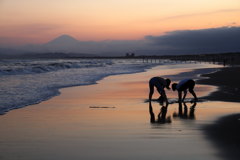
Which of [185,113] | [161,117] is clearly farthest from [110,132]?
[185,113]

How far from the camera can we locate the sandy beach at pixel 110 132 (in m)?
5.33

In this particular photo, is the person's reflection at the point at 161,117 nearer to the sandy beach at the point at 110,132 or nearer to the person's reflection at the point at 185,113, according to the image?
the sandy beach at the point at 110,132

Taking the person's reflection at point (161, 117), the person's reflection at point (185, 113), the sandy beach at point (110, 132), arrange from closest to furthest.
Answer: the sandy beach at point (110, 132), the person's reflection at point (161, 117), the person's reflection at point (185, 113)

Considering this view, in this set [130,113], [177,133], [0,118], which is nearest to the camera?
[177,133]

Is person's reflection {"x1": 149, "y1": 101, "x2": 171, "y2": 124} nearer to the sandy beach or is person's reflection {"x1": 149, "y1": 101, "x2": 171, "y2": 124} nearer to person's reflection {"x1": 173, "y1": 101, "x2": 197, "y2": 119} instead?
the sandy beach

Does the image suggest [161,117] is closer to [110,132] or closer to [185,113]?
[185,113]

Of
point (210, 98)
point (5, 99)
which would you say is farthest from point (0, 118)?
point (210, 98)

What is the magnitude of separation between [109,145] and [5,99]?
7349mm

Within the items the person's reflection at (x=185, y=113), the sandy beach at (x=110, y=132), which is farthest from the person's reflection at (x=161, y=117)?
the person's reflection at (x=185, y=113)

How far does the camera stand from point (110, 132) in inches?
270

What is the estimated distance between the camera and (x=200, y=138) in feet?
20.7

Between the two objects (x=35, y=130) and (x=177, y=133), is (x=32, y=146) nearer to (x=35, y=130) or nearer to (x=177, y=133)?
(x=35, y=130)

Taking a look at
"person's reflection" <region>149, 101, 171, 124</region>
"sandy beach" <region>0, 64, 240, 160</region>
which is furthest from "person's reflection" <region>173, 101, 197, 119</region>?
"person's reflection" <region>149, 101, 171, 124</region>

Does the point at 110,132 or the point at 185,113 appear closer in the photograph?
the point at 110,132
